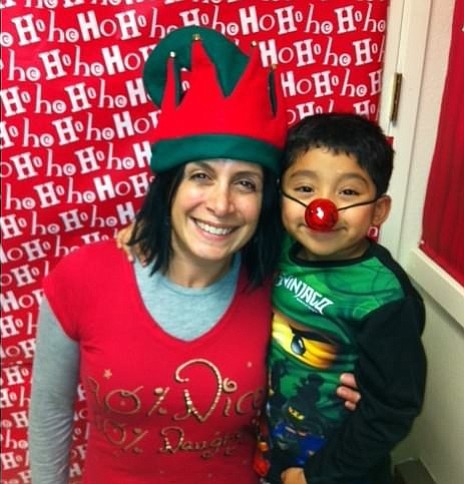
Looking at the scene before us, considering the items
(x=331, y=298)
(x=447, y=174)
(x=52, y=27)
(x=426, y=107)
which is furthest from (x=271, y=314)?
(x=52, y=27)

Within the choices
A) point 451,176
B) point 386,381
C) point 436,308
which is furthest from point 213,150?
point 436,308

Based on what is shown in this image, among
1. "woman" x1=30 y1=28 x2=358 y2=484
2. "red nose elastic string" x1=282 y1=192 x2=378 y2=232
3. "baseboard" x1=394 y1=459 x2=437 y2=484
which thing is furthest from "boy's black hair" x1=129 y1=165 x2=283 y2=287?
"baseboard" x1=394 y1=459 x2=437 y2=484

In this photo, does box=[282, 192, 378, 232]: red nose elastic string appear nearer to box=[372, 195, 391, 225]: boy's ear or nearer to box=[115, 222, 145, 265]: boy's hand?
box=[372, 195, 391, 225]: boy's ear

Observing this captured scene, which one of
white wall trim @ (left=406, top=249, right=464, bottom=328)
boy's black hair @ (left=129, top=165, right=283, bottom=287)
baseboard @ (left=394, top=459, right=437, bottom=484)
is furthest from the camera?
baseboard @ (left=394, top=459, right=437, bottom=484)

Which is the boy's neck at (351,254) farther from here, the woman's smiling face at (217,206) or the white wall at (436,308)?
the white wall at (436,308)

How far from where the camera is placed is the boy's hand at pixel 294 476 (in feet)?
3.65

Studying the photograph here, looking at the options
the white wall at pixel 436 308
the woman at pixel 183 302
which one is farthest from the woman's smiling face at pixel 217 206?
the white wall at pixel 436 308

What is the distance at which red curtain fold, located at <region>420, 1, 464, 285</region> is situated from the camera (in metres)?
1.27

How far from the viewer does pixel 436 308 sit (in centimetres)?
140

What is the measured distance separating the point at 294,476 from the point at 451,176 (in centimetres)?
66

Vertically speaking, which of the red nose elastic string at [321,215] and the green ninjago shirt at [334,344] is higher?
the red nose elastic string at [321,215]

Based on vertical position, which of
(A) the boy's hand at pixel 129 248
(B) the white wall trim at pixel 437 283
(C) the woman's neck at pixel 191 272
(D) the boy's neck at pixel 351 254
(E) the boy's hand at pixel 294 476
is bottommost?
(E) the boy's hand at pixel 294 476

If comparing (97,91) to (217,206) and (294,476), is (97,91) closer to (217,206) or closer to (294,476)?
(217,206)

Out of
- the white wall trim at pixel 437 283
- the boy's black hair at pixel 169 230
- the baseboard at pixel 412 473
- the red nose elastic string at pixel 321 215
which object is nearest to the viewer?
the red nose elastic string at pixel 321 215
